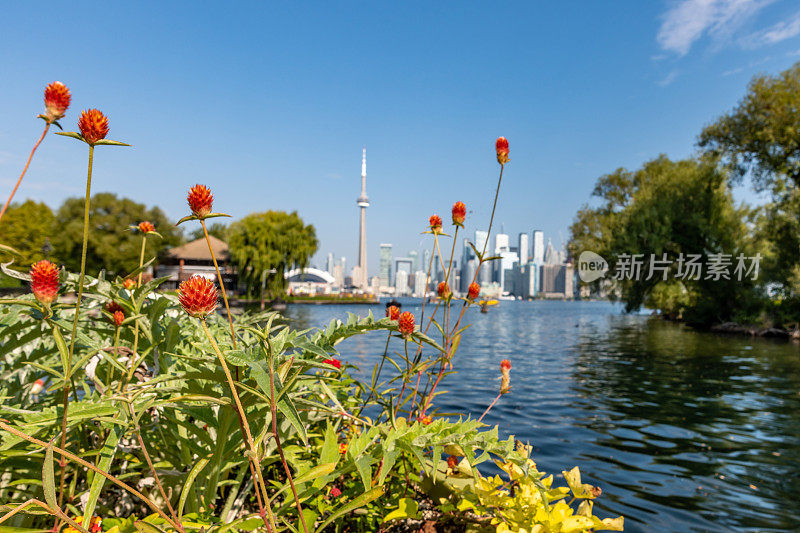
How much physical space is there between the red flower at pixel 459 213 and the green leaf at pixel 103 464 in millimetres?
1708

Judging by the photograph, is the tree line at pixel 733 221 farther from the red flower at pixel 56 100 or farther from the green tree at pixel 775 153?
the red flower at pixel 56 100

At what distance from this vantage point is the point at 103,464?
4.18ft

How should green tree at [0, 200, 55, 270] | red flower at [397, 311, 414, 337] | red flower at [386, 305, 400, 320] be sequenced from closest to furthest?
red flower at [397, 311, 414, 337] → red flower at [386, 305, 400, 320] → green tree at [0, 200, 55, 270]

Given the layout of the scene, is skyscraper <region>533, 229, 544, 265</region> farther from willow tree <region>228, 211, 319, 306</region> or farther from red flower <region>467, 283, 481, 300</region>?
red flower <region>467, 283, 481, 300</region>

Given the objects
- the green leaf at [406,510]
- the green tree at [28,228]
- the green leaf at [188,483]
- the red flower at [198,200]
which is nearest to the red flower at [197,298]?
the red flower at [198,200]

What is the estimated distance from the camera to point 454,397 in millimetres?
7277

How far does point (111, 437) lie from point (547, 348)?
15.9 metres

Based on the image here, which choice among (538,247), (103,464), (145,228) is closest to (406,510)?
(103,464)

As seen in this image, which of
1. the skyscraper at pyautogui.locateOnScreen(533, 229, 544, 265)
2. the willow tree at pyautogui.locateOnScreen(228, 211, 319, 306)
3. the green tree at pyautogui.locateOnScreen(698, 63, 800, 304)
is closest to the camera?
the green tree at pyautogui.locateOnScreen(698, 63, 800, 304)

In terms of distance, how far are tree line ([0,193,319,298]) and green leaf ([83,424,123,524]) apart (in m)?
32.0

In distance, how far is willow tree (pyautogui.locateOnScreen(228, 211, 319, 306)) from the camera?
33750 mm

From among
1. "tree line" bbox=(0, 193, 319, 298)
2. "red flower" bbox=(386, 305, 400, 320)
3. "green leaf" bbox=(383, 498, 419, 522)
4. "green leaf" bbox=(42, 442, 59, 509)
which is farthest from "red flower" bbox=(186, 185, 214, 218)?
"tree line" bbox=(0, 193, 319, 298)

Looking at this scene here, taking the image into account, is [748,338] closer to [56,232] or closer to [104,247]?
[104,247]

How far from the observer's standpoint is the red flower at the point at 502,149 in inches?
84.7
